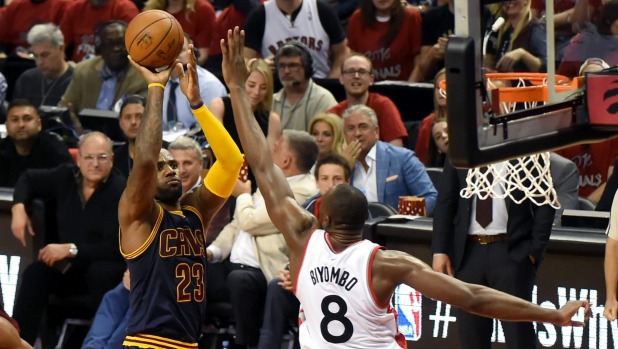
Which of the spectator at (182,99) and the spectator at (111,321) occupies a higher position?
the spectator at (182,99)

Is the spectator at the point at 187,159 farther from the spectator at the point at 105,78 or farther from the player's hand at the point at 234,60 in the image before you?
the player's hand at the point at 234,60

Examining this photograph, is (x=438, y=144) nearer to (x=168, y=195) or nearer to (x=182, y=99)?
(x=182, y=99)

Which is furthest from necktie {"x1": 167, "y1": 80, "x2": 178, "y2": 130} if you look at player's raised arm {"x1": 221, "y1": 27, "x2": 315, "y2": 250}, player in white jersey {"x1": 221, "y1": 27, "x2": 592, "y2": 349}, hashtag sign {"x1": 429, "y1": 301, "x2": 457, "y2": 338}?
player in white jersey {"x1": 221, "y1": 27, "x2": 592, "y2": 349}

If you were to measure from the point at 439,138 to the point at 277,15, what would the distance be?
8.20 ft

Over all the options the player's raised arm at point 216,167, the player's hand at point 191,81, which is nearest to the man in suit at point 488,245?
the player's raised arm at point 216,167

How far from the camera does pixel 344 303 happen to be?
6105 millimetres

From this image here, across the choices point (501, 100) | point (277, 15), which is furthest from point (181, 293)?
point (277, 15)

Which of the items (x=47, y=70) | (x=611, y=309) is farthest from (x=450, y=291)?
(x=47, y=70)

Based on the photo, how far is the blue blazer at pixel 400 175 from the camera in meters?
9.61

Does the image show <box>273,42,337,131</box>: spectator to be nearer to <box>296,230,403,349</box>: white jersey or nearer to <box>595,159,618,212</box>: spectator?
<box>595,159,618,212</box>: spectator

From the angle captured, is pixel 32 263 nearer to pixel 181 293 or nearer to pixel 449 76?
pixel 181 293

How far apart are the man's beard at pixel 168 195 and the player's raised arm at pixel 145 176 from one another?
20 cm

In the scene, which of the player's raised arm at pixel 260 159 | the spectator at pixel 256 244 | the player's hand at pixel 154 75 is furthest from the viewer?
the spectator at pixel 256 244

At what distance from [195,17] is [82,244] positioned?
137 inches
